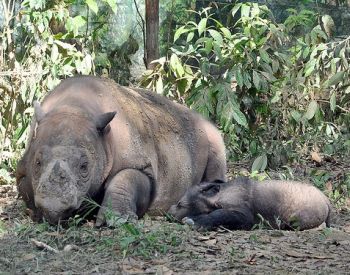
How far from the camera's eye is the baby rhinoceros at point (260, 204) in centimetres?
701

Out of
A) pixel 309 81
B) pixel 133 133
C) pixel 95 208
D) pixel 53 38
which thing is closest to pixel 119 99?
pixel 133 133

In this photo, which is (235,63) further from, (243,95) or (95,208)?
(95,208)

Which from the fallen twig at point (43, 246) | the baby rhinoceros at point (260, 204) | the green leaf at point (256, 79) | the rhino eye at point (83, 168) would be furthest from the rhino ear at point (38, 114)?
the green leaf at point (256, 79)

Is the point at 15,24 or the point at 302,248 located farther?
the point at 15,24

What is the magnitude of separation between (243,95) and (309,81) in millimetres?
888

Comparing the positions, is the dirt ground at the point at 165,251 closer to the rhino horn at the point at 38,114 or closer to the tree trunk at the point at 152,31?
the rhino horn at the point at 38,114

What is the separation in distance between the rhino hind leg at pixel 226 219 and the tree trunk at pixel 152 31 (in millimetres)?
4206

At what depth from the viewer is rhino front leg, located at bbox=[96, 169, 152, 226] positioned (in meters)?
6.77

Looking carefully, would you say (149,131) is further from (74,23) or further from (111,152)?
(74,23)

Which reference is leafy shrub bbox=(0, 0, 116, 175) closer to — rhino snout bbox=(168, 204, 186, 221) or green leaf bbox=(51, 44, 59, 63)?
green leaf bbox=(51, 44, 59, 63)

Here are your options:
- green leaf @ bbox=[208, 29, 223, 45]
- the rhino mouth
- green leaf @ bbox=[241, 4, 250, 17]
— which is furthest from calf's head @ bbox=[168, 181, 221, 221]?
green leaf @ bbox=[241, 4, 250, 17]

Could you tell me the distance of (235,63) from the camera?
9.97 meters

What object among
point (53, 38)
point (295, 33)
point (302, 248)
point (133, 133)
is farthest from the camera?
point (295, 33)

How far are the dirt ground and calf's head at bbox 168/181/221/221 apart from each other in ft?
2.37
